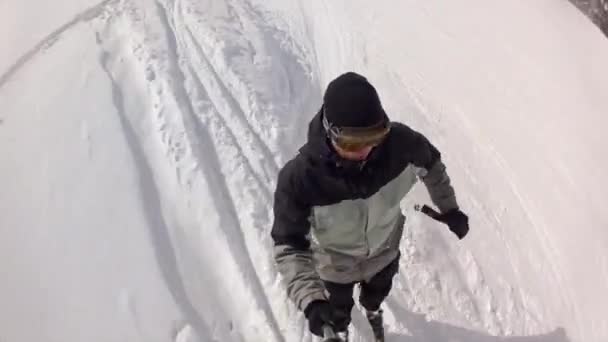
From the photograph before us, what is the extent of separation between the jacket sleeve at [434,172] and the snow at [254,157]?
40.8 inches

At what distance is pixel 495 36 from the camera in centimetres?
586

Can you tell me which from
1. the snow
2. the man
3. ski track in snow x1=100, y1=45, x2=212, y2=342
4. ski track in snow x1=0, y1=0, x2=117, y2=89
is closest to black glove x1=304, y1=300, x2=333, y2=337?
the man

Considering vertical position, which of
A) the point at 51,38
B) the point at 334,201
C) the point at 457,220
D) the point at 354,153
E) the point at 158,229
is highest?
the point at 51,38

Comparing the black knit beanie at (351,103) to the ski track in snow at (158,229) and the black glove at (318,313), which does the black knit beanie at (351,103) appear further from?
the ski track in snow at (158,229)

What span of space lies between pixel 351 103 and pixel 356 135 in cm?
11

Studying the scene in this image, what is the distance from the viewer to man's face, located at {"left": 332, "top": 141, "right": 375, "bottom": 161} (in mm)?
2211

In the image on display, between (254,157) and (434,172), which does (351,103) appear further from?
(254,157)

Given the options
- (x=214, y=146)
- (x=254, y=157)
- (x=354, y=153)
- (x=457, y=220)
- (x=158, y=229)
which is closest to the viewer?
(x=354, y=153)

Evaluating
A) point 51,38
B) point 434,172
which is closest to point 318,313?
point 434,172

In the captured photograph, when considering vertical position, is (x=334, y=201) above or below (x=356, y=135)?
below

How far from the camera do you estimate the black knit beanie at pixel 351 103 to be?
212cm

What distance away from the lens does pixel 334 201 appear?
7.81ft

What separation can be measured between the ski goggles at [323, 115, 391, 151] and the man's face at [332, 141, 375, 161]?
14 millimetres

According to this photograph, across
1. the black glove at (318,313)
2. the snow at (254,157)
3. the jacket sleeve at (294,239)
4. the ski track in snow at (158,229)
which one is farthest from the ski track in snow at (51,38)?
the black glove at (318,313)
